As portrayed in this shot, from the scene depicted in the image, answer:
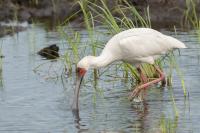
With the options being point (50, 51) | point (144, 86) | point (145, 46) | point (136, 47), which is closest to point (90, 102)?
point (144, 86)

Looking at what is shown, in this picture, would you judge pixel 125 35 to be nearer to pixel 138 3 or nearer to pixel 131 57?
pixel 131 57

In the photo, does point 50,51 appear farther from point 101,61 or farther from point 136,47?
point 101,61

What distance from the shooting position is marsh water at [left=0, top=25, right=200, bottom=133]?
31.4 feet

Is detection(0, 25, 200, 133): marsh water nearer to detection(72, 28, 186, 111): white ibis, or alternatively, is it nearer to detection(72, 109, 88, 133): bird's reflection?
detection(72, 109, 88, 133): bird's reflection

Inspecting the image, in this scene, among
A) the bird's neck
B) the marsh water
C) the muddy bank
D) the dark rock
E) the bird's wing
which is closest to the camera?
the marsh water

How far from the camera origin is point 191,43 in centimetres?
1509

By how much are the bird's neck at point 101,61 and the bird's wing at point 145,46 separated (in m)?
0.25

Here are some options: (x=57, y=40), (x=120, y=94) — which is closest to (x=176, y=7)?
(x=57, y=40)

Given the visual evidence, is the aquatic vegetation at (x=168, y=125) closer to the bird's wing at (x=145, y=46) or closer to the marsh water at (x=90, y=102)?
the marsh water at (x=90, y=102)

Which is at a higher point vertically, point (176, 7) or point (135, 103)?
point (176, 7)

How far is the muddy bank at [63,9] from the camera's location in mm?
19500

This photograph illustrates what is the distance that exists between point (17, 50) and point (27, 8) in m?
6.39

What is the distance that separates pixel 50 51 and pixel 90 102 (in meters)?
4.31

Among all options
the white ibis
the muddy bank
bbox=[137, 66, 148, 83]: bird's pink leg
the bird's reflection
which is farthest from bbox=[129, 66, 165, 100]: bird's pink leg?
the muddy bank
